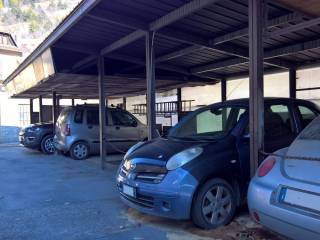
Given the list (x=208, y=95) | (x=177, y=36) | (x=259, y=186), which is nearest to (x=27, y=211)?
(x=259, y=186)

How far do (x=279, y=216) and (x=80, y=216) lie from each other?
9.57 ft

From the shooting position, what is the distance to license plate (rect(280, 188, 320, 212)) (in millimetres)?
2998

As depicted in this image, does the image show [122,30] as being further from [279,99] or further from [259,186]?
[259,186]

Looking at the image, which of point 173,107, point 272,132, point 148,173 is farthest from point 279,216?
point 173,107

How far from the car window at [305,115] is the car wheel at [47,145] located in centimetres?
979

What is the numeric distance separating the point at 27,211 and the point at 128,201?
1638 millimetres

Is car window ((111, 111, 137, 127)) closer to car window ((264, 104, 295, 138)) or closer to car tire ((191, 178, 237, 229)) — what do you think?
car window ((264, 104, 295, 138))

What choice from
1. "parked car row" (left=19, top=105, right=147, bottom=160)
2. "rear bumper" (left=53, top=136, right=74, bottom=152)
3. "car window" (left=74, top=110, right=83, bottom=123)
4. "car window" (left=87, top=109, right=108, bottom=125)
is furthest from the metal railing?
"rear bumper" (left=53, top=136, right=74, bottom=152)

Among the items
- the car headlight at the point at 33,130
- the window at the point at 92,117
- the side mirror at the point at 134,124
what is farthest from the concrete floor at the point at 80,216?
the car headlight at the point at 33,130

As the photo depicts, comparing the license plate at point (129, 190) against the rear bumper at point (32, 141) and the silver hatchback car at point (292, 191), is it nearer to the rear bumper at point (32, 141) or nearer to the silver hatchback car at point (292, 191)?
the silver hatchback car at point (292, 191)

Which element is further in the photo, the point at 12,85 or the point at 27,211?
the point at 12,85

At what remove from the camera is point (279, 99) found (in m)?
5.57

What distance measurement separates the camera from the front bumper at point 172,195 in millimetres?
4367

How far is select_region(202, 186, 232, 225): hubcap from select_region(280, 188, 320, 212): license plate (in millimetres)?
1348
